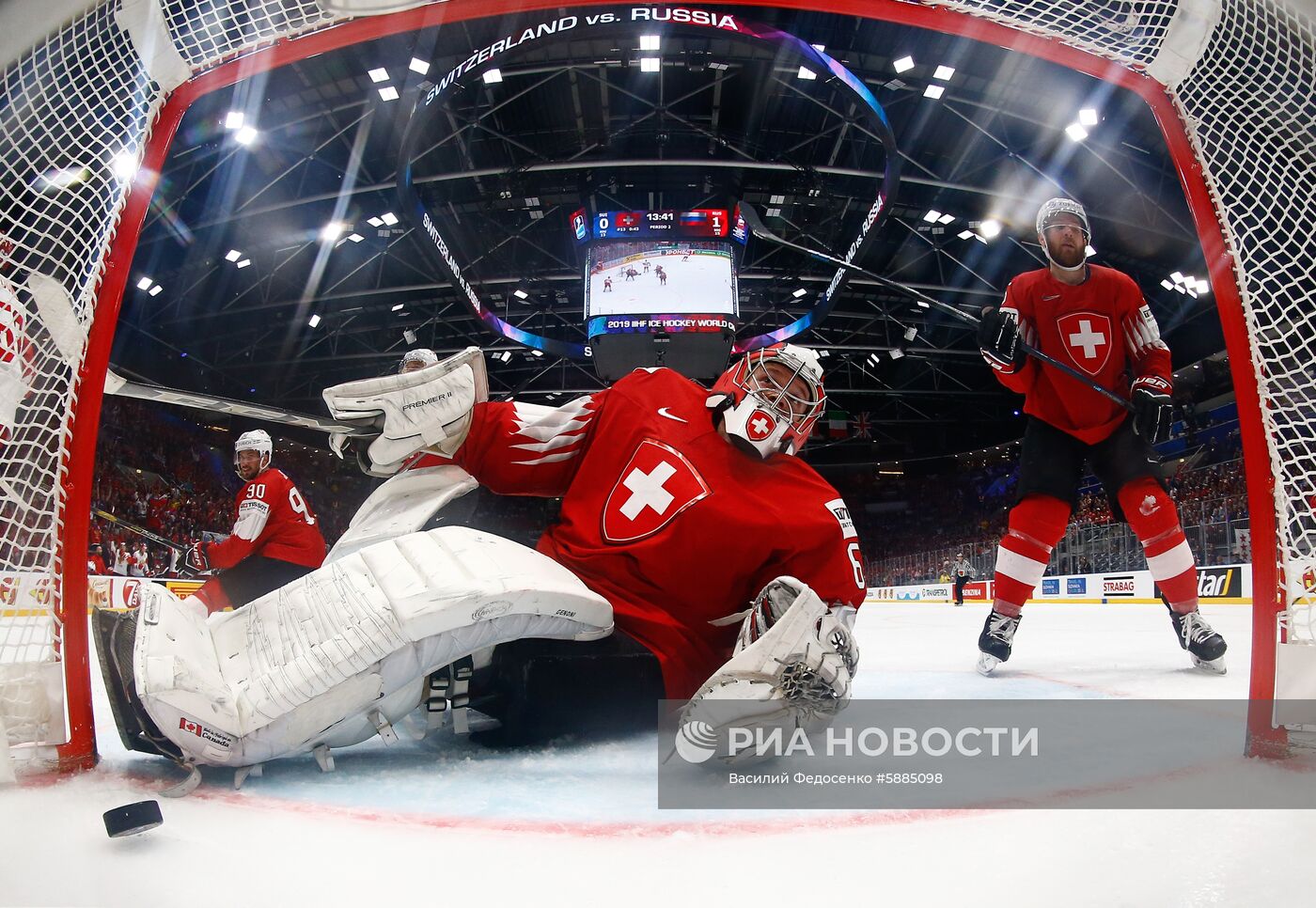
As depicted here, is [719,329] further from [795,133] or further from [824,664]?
[824,664]

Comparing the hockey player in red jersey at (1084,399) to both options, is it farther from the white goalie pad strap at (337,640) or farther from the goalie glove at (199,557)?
the goalie glove at (199,557)

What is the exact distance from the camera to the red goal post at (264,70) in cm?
124

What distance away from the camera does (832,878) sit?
738 mm

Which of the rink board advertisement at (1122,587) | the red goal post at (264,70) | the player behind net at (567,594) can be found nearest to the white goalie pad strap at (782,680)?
the player behind net at (567,594)

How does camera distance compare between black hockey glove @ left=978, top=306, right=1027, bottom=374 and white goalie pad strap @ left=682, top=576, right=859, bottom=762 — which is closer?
white goalie pad strap @ left=682, top=576, right=859, bottom=762

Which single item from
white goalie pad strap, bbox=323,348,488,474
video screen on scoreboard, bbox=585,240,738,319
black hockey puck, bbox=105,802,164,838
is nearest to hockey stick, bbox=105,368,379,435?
white goalie pad strap, bbox=323,348,488,474

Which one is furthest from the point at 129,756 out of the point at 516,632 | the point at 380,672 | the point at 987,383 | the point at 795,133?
the point at 987,383

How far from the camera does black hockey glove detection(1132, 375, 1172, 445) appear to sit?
1.87 m

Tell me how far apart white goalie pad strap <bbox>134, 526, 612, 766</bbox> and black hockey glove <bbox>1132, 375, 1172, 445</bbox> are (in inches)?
59.6

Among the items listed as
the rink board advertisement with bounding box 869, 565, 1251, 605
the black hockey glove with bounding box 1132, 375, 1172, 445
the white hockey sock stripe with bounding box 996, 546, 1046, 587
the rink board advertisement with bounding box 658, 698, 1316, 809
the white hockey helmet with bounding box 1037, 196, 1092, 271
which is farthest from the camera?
the rink board advertisement with bounding box 869, 565, 1251, 605

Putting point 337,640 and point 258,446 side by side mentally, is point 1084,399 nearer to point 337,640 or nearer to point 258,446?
point 337,640

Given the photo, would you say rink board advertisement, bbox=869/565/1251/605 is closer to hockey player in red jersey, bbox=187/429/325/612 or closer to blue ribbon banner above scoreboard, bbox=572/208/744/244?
hockey player in red jersey, bbox=187/429/325/612

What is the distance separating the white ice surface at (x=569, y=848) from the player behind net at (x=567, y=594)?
0.40ft

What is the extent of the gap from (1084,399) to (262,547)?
285cm
